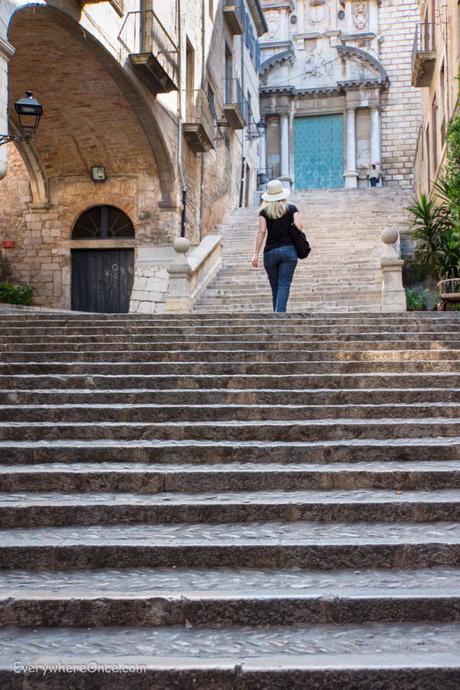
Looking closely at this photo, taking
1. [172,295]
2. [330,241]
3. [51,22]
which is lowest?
[172,295]

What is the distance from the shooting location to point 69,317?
8.34 meters

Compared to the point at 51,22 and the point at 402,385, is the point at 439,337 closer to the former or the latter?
the point at 402,385

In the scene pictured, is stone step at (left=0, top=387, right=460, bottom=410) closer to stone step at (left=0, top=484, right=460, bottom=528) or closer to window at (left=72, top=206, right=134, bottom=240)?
stone step at (left=0, top=484, right=460, bottom=528)

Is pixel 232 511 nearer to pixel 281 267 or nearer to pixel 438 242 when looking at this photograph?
pixel 281 267

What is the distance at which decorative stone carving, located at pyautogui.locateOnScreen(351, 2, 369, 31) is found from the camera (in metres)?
29.9

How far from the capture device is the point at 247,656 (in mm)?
2758

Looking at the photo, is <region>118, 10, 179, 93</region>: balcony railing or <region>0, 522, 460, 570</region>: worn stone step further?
<region>118, 10, 179, 93</region>: balcony railing

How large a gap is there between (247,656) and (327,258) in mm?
13412

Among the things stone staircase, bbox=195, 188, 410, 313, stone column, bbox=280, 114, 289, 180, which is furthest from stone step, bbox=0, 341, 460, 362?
stone column, bbox=280, 114, 289, 180

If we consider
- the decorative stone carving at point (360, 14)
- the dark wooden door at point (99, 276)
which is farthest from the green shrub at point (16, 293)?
the decorative stone carving at point (360, 14)

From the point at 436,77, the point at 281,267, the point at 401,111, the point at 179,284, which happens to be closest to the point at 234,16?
the point at 436,77

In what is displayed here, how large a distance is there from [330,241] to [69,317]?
9.80m

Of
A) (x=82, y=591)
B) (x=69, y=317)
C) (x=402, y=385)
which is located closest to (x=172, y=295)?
(x=69, y=317)

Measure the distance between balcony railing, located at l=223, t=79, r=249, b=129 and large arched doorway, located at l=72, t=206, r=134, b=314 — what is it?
255 inches
